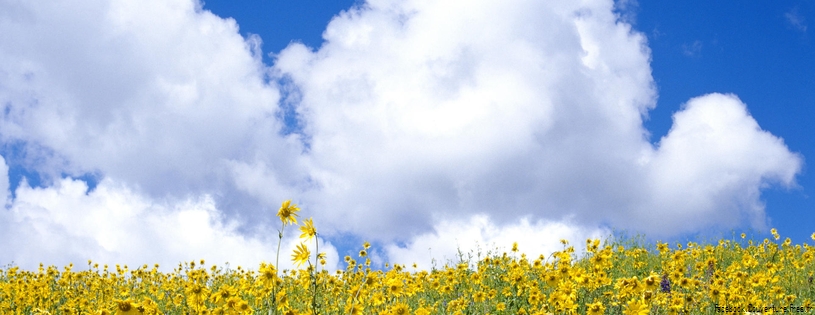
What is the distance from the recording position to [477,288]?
10398mm

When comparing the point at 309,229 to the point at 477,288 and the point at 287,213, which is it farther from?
the point at 477,288

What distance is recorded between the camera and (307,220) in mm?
4348

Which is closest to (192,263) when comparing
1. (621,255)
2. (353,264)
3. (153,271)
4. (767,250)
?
(153,271)

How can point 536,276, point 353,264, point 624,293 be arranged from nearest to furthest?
point 624,293 < point 353,264 < point 536,276

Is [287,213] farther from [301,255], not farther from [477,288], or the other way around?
[477,288]

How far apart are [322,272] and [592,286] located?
3.28 m

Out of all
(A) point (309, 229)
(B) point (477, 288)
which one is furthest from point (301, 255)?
(B) point (477, 288)

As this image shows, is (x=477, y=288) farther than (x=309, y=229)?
Yes

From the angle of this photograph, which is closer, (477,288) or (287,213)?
(287,213)

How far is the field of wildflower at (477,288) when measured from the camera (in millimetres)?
6066

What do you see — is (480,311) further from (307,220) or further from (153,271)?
(153,271)

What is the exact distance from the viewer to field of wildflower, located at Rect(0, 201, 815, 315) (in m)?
6.07

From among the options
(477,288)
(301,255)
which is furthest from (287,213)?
(477,288)

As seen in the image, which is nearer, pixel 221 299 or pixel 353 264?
pixel 221 299
